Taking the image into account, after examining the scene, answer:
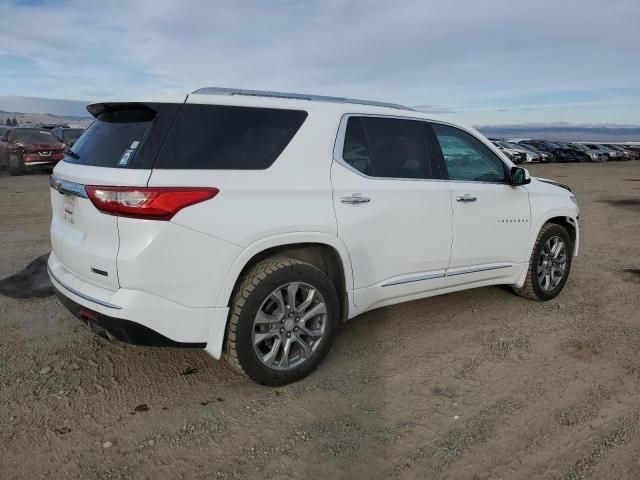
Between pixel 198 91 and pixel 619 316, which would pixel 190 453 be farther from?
pixel 619 316

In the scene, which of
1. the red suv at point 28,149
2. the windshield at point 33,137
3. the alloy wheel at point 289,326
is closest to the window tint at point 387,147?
the alloy wheel at point 289,326

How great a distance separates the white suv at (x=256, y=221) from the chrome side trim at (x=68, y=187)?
0.06 ft

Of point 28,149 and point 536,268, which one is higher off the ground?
point 28,149

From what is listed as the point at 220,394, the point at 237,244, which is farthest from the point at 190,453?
the point at 237,244

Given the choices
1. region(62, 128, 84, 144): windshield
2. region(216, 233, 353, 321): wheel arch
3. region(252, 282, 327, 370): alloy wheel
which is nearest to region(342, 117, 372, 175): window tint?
region(216, 233, 353, 321): wheel arch

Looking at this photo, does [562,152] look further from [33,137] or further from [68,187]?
[68,187]

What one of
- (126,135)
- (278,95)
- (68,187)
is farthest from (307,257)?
(68,187)

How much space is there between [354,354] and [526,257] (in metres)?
2.00

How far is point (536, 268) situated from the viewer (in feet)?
16.6

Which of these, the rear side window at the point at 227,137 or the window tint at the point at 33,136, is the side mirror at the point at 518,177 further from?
the window tint at the point at 33,136

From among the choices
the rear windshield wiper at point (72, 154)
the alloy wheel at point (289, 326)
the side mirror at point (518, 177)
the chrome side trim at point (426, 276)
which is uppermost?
the rear windshield wiper at point (72, 154)

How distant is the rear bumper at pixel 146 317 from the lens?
2.94 metres

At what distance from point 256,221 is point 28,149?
1661 cm

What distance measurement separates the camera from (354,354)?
4035 millimetres
